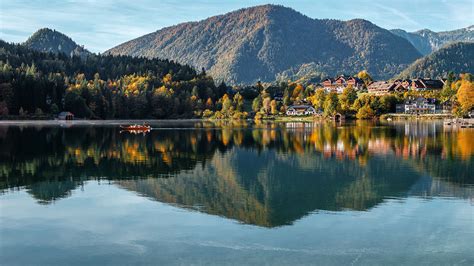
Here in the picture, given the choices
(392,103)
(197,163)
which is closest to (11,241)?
(197,163)

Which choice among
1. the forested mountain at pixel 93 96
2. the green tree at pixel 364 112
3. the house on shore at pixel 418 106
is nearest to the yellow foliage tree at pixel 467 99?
the green tree at pixel 364 112

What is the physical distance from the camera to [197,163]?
39.7 metres

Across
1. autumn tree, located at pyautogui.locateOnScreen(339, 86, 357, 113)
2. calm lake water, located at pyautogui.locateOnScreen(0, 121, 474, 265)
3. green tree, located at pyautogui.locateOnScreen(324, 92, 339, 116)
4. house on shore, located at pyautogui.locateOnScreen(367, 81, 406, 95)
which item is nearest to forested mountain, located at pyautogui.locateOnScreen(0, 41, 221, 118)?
green tree, located at pyautogui.locateOnScreen(324, 92, 339, 116)

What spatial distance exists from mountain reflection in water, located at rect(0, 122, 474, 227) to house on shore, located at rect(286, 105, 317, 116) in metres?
117

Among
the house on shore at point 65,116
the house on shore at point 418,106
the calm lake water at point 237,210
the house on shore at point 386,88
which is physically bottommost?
the calm lake water at point 237,210

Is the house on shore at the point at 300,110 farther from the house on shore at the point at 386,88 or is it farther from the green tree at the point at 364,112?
the house on shore at the point at 386,88

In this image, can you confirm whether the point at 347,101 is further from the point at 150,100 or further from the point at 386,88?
the point at 150,100

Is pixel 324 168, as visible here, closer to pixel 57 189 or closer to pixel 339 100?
pixel 57 189

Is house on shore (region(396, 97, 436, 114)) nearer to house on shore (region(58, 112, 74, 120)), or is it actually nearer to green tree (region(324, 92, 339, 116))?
green tree (region(324, 92, 339, 116))

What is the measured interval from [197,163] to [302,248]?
23187mm

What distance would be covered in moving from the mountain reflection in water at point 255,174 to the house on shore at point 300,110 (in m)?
117

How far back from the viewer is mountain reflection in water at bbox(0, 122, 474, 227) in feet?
81.4

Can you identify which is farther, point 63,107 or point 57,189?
point 63,107

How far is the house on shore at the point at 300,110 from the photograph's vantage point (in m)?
171
